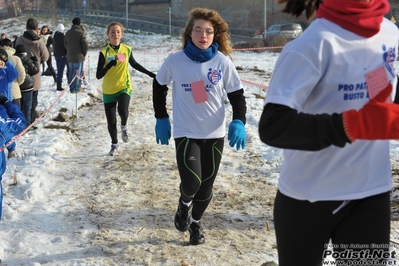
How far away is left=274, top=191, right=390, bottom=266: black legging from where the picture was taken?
2225 mm

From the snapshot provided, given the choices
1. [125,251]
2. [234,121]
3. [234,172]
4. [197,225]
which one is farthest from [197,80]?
[234,172]

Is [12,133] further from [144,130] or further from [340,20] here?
[144,130]

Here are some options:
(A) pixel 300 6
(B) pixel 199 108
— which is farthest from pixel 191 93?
(A) pixel 300 6

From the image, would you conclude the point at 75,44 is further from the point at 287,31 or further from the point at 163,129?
the point at 287,31

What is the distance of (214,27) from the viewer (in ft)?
15.3

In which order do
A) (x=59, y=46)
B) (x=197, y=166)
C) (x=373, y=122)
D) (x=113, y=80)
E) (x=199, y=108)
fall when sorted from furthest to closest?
(x=59, y=46) < (x=113, y=80) < (x=199, y=108) < (x=197, y=166) < (x=373, y=122)

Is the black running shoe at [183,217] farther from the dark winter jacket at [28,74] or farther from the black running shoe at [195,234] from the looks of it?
the dark winter jacket at [28,74]

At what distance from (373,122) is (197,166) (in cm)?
260

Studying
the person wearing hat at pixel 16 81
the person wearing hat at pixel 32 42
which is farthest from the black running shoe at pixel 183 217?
the person wearing hat at pixel 32 42

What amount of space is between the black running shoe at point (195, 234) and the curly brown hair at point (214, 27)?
1.59 m

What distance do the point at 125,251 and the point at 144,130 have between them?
5290mm

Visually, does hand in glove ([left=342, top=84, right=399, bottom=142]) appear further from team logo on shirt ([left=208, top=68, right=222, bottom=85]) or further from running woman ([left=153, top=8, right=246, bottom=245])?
team logo on shirt ([left=208, top=68, right=222, bottom=85])

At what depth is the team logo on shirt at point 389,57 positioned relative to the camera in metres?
2.21

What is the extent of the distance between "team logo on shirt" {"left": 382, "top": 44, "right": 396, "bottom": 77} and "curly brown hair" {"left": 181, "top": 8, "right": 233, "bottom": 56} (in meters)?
2.48
